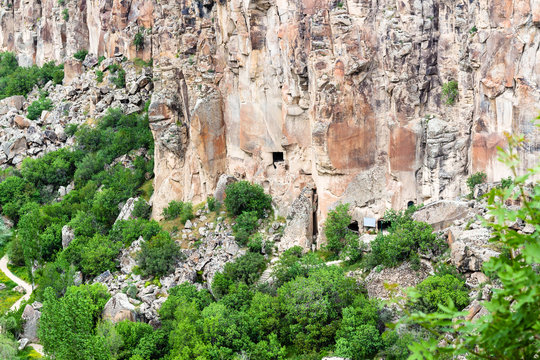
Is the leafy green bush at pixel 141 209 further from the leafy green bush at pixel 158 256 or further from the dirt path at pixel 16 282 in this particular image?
the dirt path at pixel 16 282

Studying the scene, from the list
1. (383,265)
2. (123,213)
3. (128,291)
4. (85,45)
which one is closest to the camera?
(383,265)

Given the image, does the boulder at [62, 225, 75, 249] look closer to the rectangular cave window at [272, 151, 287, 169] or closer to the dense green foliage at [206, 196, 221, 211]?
the dense green foliage at [206, 196, 221, 211]

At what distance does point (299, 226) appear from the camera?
34281 millimetres

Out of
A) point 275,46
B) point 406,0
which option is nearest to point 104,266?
point 275,46

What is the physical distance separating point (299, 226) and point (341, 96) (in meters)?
7.71

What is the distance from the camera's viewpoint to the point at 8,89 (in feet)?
219

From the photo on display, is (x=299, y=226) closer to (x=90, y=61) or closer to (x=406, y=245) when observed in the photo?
(x=406, y=245)

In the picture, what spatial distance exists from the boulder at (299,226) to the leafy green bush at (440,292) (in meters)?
10.1

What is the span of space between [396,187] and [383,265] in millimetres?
6031

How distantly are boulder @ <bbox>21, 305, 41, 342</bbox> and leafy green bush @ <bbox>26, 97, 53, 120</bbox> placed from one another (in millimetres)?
30136

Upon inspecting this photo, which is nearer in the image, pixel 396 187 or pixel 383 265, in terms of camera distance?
pixel 383 265

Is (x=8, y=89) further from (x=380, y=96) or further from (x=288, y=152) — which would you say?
(x=380, y=96)

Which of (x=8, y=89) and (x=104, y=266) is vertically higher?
(x=8, y=89)

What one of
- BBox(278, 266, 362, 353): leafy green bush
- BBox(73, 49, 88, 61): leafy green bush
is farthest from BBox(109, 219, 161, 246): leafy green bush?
BBox(73, 49, 88, 61): leafy green bush
